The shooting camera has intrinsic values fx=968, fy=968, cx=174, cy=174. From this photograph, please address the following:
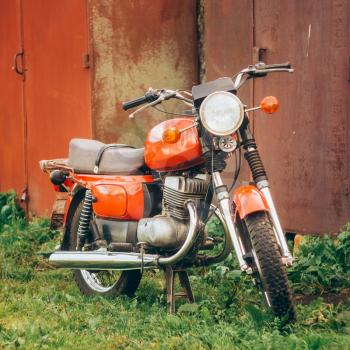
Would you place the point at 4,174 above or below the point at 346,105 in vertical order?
below

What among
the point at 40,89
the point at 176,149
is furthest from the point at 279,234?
the point at 40,89

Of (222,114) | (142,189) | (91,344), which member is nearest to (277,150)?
(142,189)

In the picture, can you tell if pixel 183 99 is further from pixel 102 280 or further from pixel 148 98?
pixel 102 280

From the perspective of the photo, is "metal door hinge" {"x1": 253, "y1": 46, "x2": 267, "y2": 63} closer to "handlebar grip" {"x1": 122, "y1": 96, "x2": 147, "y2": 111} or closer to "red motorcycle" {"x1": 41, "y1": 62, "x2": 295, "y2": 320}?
"red motorcycle" {"x1": 41, "y1": 62, "x2": 295, "y2": 320}

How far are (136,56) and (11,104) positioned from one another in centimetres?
172

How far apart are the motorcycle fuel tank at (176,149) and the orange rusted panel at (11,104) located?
393 cm

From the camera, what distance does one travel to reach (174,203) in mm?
5180

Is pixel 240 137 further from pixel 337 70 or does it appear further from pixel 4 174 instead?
pixel 4 174

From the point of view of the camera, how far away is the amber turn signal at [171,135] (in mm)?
4840

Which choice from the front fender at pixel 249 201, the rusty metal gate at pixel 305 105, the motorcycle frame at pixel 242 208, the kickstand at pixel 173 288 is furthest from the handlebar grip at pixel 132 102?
the rusty metal gate at pixel 305 105

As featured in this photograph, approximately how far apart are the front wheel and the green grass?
0.07m

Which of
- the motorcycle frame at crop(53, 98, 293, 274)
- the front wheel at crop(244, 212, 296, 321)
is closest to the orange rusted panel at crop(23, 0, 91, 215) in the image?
the motorcycle frame at crop(53, 98, 293, 274)

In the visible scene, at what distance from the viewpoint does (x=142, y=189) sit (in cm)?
547

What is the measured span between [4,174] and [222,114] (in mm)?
5039
